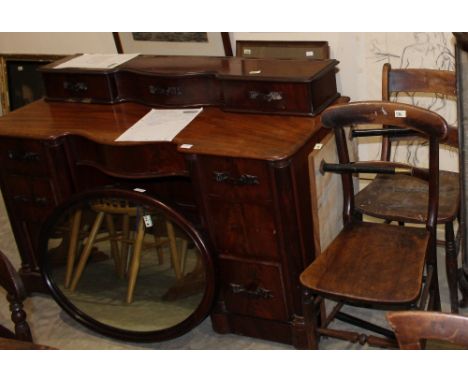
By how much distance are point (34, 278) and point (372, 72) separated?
6.10ft

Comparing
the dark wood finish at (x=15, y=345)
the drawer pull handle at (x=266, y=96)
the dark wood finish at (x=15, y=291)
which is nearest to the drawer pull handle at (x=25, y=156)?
the drawer pull handle at (x=266, y=96)

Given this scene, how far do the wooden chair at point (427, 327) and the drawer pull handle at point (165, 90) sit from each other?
1.94 meters

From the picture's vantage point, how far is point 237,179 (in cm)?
259

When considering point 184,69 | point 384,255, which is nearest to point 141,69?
point 184,69

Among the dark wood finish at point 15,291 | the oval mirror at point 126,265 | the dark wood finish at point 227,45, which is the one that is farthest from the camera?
the dark wood finish at point 227,45

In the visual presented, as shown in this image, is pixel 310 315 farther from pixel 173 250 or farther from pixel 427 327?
pixel 427 327

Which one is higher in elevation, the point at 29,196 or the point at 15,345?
the point at 15,345

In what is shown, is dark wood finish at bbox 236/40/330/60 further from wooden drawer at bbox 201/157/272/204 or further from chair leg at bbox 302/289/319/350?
chair leg at bbox 302/289/319/350

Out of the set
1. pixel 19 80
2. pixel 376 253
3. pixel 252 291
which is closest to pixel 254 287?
pixel 252 291

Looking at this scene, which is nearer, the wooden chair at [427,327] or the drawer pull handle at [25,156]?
the wooden chair at [427,327]

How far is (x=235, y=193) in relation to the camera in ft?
8.60

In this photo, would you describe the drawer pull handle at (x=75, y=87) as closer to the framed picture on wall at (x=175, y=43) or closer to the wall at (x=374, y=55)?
the framed picture on wall at (x=175, y=43)

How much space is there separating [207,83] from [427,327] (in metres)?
1.92

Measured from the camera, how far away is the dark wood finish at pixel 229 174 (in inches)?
101
